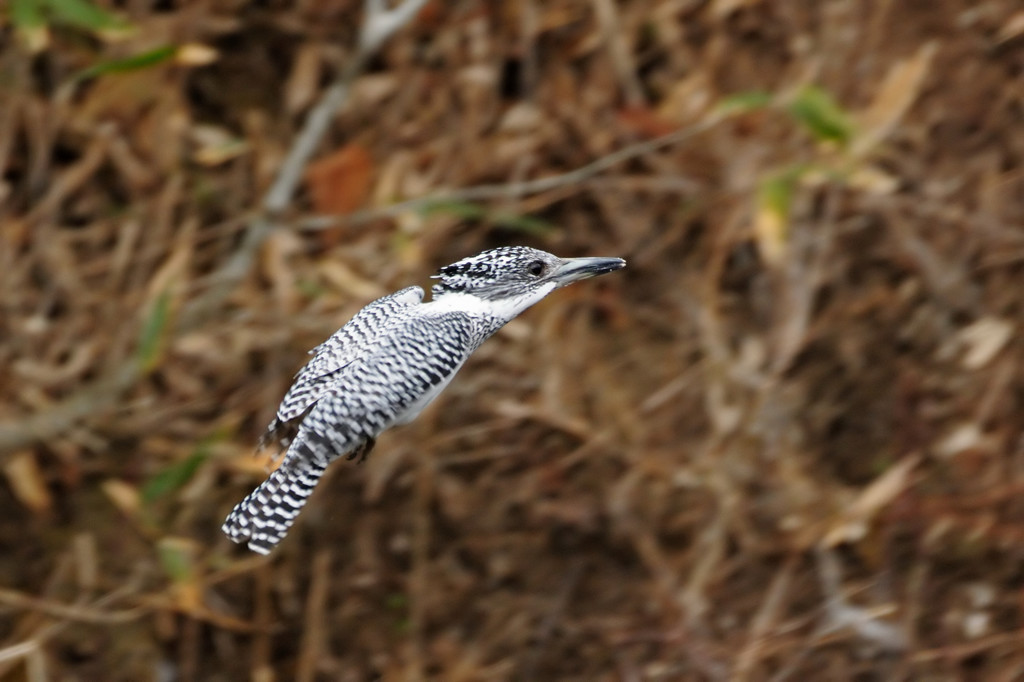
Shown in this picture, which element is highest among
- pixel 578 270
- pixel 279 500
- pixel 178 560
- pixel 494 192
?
pixel 494 192

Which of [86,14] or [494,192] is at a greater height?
[86,14]

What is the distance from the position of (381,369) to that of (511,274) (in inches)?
11.7

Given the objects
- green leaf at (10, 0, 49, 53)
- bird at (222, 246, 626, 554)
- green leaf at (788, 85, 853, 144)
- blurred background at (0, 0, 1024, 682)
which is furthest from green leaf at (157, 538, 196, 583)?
green leaf at (788, 85, 853, 144)

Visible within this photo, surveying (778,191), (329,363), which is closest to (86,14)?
(778,191)

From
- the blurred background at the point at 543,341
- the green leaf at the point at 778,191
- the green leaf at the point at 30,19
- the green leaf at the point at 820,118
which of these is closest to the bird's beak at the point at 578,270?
the green leaf at the point at 778,191

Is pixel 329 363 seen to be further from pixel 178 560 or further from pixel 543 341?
pixel 543 341

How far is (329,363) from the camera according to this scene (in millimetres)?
1835

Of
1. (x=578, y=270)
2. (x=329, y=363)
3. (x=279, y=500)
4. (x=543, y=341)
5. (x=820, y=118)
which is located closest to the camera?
(x=279, y=500)

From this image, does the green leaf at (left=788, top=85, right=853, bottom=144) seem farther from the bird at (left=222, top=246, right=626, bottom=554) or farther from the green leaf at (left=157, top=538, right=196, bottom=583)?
the green leaf at (left=157, top=538, right=196, bottom=583)

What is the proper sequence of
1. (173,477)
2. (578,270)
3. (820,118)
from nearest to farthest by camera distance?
(578,270)
(820,118)
(173,477)

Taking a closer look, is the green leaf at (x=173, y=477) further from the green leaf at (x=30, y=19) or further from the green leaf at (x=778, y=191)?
the green leaf at (x=778, y=191)

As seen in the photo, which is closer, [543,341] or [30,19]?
[30,19]

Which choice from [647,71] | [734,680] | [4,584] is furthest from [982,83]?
[4,584]

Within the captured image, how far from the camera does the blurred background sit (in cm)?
351
